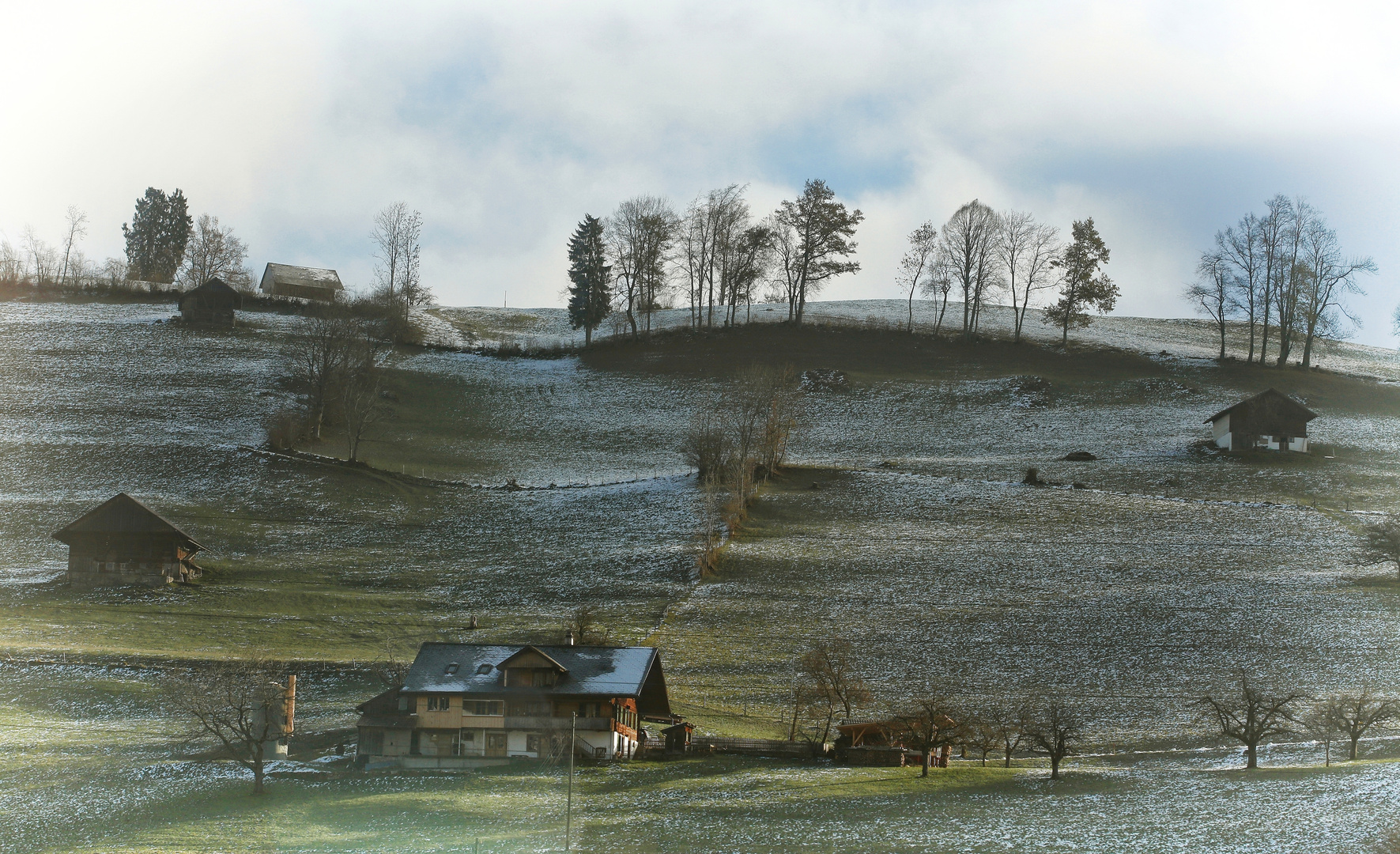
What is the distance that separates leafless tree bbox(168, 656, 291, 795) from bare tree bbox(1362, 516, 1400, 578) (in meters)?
47.4

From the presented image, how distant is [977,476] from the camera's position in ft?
237

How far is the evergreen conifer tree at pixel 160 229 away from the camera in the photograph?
14712 cm

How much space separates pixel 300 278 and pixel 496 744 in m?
107

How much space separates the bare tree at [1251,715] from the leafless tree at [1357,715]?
104 centimetres

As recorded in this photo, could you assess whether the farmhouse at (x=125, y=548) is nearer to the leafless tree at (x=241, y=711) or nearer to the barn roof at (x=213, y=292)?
the leafless tree at (x=241, y=711)

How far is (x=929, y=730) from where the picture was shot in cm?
3206

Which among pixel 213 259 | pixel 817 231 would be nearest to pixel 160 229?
pixel 213 259

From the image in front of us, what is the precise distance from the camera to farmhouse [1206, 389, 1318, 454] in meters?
78.3

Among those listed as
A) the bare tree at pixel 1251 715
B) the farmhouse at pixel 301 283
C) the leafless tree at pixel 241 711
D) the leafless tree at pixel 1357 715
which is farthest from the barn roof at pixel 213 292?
the leafless tree at pixel 1357 715

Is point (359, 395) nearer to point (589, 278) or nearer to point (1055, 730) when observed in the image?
point (589, 278)

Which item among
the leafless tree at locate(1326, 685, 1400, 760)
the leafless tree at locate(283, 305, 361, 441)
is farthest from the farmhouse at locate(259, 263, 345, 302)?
the leafless tree at locate(1326, 685, 1400, 760)

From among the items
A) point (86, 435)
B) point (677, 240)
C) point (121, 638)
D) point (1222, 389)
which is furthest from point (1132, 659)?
point (677, 240)

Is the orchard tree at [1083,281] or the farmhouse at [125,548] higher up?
the orchard tree at [1083,281]

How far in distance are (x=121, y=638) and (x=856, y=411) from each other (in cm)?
6132
